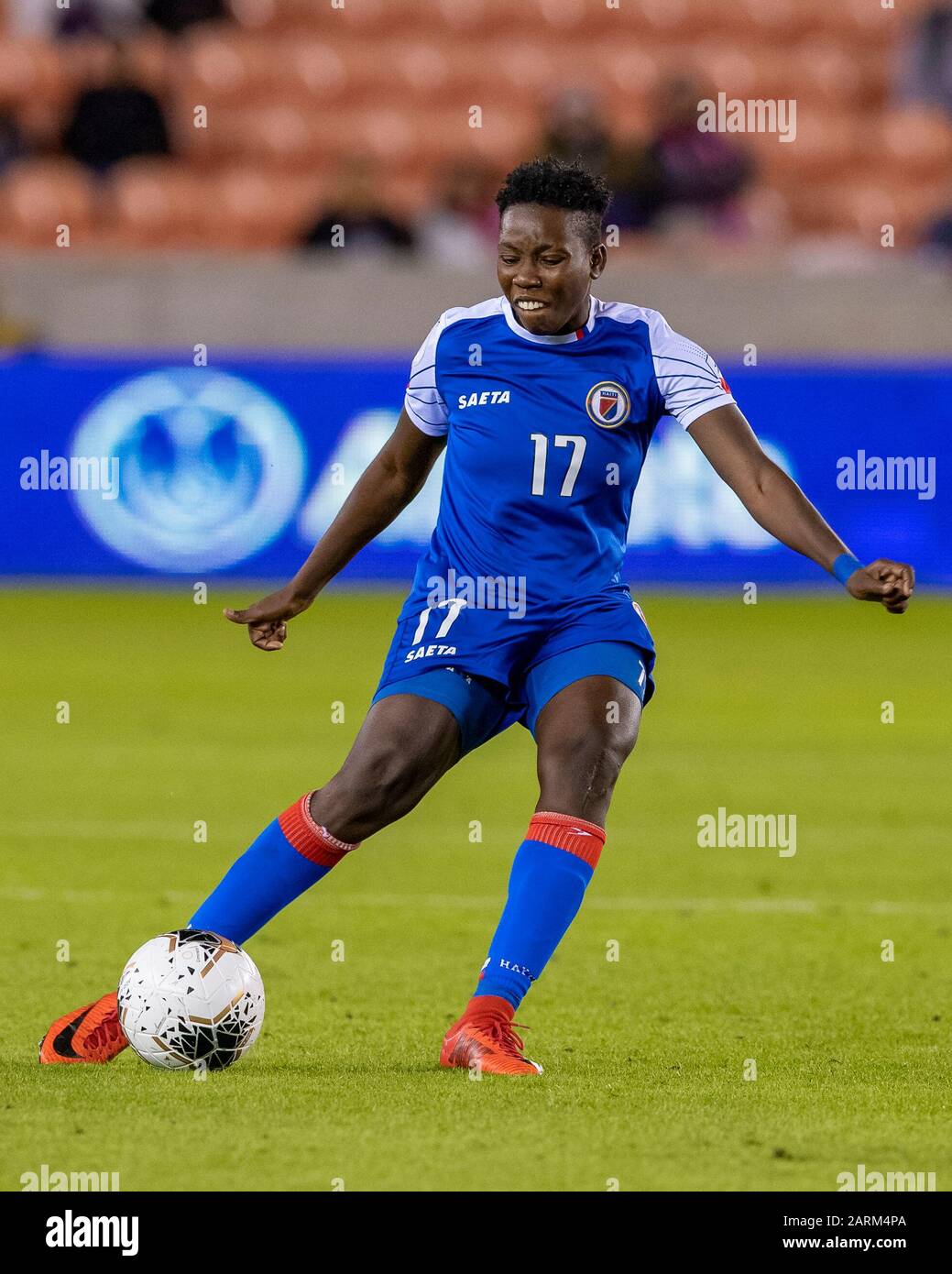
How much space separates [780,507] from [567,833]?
933mm

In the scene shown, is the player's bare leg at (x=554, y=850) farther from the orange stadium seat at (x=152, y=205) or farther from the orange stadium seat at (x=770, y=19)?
the orange stadium seat at (x=770, y=19)

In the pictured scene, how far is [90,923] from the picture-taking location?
718 cm

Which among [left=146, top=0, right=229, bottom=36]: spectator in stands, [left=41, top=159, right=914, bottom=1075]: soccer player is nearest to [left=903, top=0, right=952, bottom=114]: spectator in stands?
[left=146, top=0, right=229, bottom=36]: spectator in stands

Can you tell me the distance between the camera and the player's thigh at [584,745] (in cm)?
519

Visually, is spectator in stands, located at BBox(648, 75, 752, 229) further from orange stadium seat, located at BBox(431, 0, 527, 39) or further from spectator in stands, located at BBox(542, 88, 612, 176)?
orange stadium seat, located at BBox(431, 0, 527, 39)

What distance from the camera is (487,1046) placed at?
5098 millimetres

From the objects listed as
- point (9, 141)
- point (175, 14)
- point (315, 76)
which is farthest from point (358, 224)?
point (175, 14)

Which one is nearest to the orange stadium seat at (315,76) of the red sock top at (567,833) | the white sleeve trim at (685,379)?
the white sleeve trim at (685,379)

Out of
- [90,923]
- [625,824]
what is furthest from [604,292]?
[90,923]

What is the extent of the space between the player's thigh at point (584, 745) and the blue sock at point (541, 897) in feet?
0.17

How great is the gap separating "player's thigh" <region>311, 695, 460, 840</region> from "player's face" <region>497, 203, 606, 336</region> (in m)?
1.01

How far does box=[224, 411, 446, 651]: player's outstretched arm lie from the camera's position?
223 inches

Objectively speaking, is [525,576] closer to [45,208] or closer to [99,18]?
[45,208]

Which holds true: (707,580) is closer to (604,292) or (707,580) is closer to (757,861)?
(604,292)
